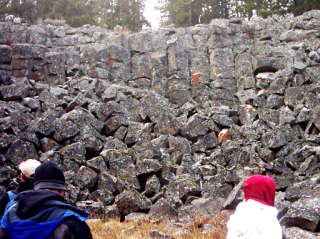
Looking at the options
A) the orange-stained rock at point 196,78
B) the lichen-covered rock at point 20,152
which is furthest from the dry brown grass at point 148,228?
the orange-stained rock at point 196,78

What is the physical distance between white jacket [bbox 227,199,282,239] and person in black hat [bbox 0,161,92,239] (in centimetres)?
160

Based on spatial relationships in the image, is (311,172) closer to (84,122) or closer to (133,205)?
(133,205)

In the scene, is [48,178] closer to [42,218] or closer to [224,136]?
[42,218]

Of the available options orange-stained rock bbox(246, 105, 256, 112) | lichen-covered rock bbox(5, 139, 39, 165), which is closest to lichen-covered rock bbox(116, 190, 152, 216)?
lichen-covered rock bbox(5, 139, 39, 165)

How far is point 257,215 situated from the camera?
427 cm

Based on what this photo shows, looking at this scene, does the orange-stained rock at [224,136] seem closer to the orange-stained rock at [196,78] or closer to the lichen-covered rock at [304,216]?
the orange-stained rock at [196,78]

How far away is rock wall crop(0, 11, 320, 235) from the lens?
640 inches

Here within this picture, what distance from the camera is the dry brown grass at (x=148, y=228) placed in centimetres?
1163

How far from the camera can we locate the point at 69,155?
18.7 meters

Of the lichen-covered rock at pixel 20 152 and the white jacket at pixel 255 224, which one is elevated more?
the white jacket at pixel 255 224

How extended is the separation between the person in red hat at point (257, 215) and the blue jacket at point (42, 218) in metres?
1.62

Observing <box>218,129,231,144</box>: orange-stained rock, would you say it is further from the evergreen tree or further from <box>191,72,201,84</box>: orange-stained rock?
the evergreen tree

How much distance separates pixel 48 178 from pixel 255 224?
219 cm

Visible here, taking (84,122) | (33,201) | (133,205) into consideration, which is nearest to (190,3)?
(84,122)
